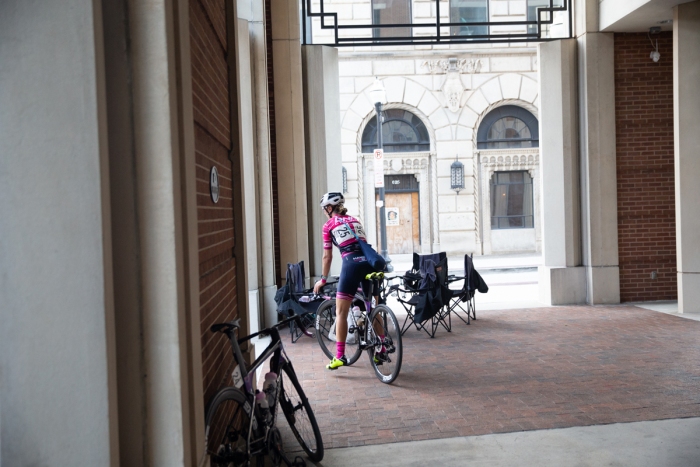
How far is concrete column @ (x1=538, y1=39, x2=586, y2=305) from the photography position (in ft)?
39.5

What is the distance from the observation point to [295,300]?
9477 millimetres

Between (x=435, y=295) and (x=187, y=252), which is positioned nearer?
(x=187, y=252)

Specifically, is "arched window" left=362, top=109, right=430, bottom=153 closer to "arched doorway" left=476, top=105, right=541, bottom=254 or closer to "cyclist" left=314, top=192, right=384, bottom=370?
"arched doorway" left=476, top=105, right=541, bottom=254

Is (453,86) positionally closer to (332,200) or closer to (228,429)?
(332,200)

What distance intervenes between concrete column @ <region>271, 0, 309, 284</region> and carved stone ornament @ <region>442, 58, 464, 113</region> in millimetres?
12305

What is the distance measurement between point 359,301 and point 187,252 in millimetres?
4400

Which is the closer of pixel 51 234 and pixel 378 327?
pixel 51 234

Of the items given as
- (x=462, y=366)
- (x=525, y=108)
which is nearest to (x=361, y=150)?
(x=525, y=108)

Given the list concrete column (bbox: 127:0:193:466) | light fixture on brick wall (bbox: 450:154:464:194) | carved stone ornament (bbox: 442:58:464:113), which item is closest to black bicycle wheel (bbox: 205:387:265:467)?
concrete column (bbox: 127:0:193:466)

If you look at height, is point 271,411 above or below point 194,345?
below

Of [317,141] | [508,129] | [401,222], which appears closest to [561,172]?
[317,141]

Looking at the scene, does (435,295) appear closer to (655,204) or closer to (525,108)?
(655,204)

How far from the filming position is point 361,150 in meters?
23.3

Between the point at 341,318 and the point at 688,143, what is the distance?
21.8 feet
